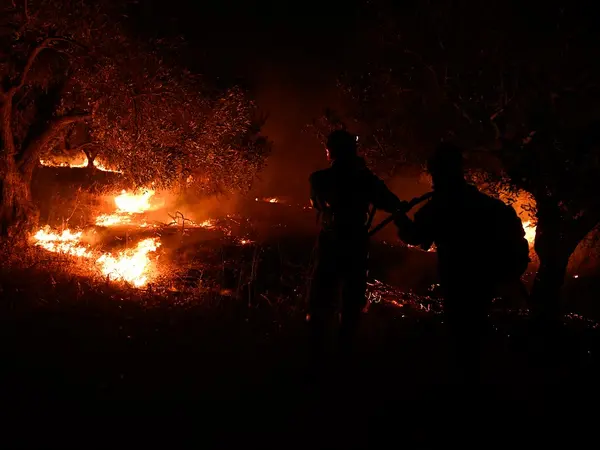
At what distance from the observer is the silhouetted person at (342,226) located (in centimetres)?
374

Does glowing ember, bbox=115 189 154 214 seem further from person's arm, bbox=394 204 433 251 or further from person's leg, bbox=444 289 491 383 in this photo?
person's leg, bbox=444 289 491 383

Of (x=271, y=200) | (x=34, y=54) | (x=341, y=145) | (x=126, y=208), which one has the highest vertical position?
(x=271, y=200)

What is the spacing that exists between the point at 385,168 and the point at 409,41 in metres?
3.33

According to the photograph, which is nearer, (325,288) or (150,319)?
(325,288)

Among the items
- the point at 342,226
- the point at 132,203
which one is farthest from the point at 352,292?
the point at 132,203

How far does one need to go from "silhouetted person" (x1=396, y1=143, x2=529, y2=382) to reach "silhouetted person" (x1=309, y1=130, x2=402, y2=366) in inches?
17.8

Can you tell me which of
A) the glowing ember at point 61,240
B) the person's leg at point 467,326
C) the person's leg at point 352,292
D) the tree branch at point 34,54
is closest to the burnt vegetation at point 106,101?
the tree branch at point 34,54

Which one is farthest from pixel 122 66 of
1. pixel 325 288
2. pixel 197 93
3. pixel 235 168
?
pixel 325 288

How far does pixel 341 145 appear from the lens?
3.75 metres

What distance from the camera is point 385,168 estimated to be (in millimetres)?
13383

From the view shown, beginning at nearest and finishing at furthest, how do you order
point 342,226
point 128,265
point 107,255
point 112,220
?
point 342,226 → point 128,265 → point 107,255 → point 112,220

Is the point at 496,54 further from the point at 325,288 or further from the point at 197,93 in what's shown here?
the point at 325,288

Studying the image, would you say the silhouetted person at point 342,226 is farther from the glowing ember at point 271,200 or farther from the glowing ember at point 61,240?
the glowing ember at point 271,200

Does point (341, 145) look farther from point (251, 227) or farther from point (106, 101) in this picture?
point (251, 227)
